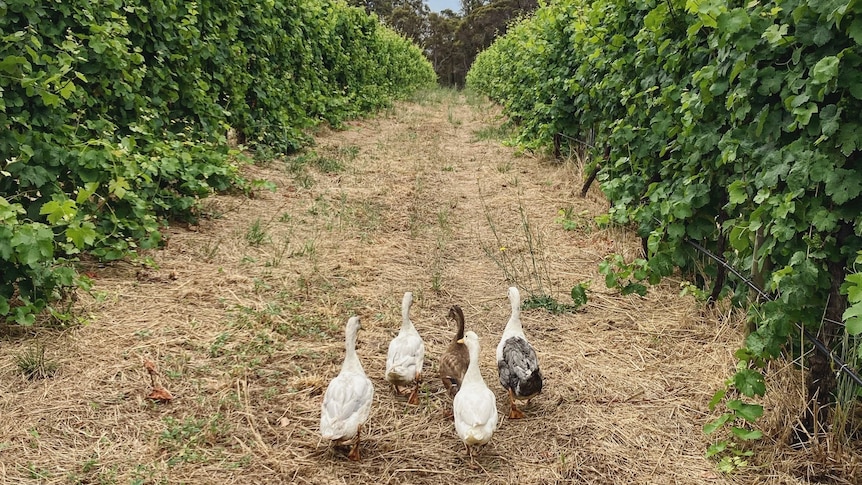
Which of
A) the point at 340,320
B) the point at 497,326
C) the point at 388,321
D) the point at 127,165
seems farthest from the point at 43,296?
the point at 497,326

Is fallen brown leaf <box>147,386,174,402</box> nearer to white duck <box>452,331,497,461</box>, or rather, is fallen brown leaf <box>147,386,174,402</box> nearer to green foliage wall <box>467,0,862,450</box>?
white duck <box>452,331,497,461</box>

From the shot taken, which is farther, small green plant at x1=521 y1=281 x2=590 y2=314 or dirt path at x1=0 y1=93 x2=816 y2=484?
small green plant at x1=521 y1=281 x2=590 y2=314

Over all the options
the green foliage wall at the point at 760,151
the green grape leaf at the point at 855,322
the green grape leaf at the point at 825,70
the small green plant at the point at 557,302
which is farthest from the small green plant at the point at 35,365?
the green grape leaf at the point at 825,70

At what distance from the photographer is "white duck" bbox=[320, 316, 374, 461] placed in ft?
8.73

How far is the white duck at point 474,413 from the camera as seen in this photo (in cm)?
266

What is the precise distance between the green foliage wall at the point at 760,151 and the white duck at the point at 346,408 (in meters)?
1.77

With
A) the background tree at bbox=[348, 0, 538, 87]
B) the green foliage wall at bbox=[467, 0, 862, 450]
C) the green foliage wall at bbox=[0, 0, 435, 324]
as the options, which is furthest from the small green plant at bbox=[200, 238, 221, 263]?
the background tree at bbox=[348, 0, 538, 87]

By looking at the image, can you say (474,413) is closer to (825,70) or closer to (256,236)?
(825,70)

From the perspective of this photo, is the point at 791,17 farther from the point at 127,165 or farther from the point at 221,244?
the point at 221,244

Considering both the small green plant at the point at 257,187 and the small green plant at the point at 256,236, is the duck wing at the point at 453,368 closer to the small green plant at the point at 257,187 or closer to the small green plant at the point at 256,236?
the small green plant at the point at 256,236

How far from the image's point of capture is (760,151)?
113 inches

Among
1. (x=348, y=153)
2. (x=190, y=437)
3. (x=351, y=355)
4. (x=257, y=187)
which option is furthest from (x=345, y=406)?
(x=348, y=153)

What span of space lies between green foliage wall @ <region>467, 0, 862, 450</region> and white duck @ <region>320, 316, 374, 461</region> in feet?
5.80

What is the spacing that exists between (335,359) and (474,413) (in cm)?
122
